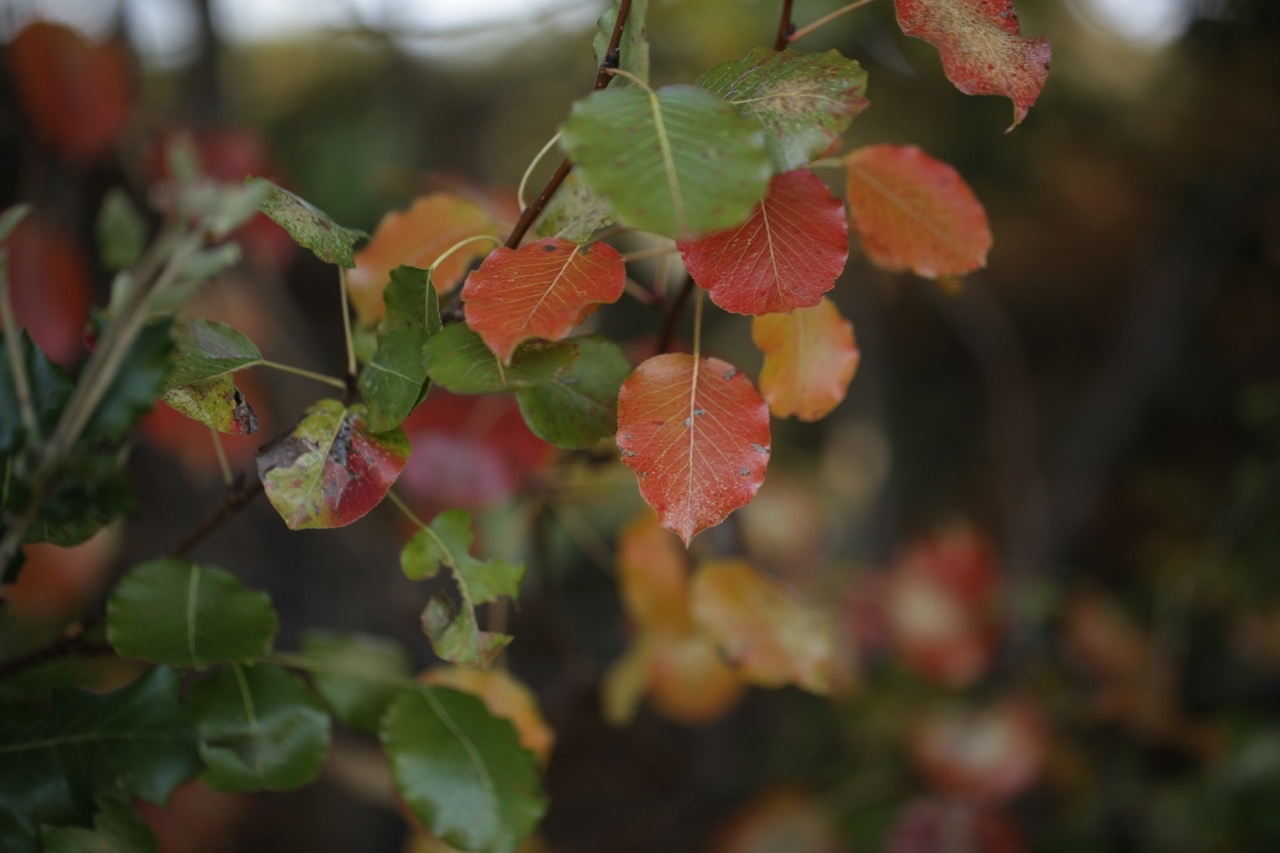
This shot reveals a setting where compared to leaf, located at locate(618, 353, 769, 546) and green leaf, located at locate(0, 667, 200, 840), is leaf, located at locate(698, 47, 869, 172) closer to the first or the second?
leaf, located at locate(618, 353, 769, 546)

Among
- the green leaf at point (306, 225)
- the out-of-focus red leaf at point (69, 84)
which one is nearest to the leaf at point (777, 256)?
the green leaf at point (306, 225)

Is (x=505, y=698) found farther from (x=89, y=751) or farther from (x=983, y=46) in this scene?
(x=983, y=46)

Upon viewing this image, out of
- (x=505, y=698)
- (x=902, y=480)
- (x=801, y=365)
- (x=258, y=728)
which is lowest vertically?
(x=902, y=480)

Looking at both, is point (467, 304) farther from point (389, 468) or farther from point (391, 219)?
point (391, 219)

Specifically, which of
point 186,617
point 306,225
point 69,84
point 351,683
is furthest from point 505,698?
point 69,84

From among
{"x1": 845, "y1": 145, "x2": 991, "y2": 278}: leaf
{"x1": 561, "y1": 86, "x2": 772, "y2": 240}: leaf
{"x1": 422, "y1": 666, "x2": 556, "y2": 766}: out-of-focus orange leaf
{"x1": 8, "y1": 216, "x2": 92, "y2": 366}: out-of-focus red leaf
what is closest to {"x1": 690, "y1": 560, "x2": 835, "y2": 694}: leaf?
{"x1": 422, "y1": 666, "x2": 556, "y2": 766}: out-of-focus orange leaf

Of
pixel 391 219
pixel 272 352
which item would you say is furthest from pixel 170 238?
pixel 272 352
